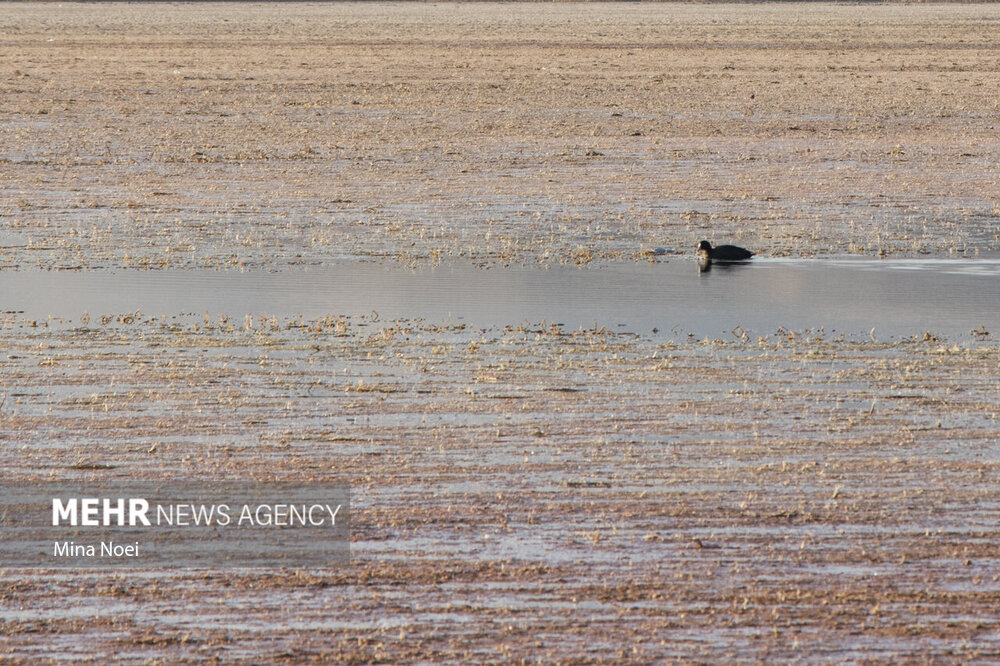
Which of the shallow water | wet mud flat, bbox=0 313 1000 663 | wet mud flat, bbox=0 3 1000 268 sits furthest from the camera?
wet mud flat, bbox=0 3 1000 268

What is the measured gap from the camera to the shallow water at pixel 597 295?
12.7 metres

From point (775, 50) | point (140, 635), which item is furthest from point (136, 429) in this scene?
point (775, 50)

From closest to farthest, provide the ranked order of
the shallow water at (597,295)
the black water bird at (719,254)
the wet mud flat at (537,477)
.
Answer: the wet mud flat at (537,477)
the shallow water at (597,295)
the black water bird at (719,254)

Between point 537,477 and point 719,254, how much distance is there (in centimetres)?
738

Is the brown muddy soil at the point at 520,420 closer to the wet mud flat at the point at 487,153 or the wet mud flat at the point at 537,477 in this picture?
the wet mud flat at the point at 537,477

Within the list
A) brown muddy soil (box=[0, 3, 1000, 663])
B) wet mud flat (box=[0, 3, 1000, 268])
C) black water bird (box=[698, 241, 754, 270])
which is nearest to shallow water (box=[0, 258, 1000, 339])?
black water bird (box=[698, 241, 754, 270])

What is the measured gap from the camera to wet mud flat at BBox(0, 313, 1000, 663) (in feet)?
21.5

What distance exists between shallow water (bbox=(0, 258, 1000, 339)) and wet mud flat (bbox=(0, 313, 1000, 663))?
0.50 m

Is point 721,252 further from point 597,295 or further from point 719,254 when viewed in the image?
point 597,295

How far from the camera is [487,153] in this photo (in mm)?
24531

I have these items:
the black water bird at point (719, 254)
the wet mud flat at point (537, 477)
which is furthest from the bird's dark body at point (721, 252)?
the wet mud flat at point (537, 477)

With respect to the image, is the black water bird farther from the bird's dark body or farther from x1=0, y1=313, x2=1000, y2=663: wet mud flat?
x1=0, y1=313, x2=1000, y2=663: wet mud flat

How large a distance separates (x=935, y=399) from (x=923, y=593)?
345cm

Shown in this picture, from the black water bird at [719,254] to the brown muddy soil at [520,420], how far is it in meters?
0.74
